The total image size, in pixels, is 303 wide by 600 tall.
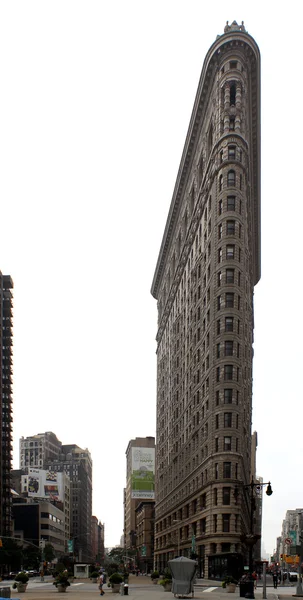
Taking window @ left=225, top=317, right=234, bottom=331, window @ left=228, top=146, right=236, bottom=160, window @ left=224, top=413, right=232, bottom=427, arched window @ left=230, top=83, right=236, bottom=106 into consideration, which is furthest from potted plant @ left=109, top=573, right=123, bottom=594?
arched window @ left=230, top=83, right=236, bottom=106

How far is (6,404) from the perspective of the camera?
150750 mm

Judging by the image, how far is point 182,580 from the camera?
4706 cm

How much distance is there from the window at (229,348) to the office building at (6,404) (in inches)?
3064

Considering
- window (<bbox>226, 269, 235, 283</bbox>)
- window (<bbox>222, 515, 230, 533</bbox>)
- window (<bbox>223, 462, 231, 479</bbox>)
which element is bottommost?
window (<bbox>222, 515, 230, 533</bbox>)

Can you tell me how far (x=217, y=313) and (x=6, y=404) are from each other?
82121 mm

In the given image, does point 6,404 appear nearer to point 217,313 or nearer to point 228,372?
point 217,313

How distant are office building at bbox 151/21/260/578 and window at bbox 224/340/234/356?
0.39 ft

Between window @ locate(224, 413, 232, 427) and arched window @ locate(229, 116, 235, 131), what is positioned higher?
arched window @ locate(229, 116, 235, 131)

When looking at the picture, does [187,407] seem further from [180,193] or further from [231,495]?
[180,193]

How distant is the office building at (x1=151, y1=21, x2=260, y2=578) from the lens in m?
77.1

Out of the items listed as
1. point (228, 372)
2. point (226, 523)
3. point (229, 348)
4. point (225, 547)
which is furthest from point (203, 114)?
point (225, 547)

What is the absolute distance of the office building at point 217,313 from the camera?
253 ft

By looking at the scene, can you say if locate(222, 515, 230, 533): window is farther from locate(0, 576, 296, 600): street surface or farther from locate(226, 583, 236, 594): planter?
locate(226, 583, 236, 594): planter

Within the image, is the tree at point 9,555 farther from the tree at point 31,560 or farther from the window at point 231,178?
the window at point 231,178
